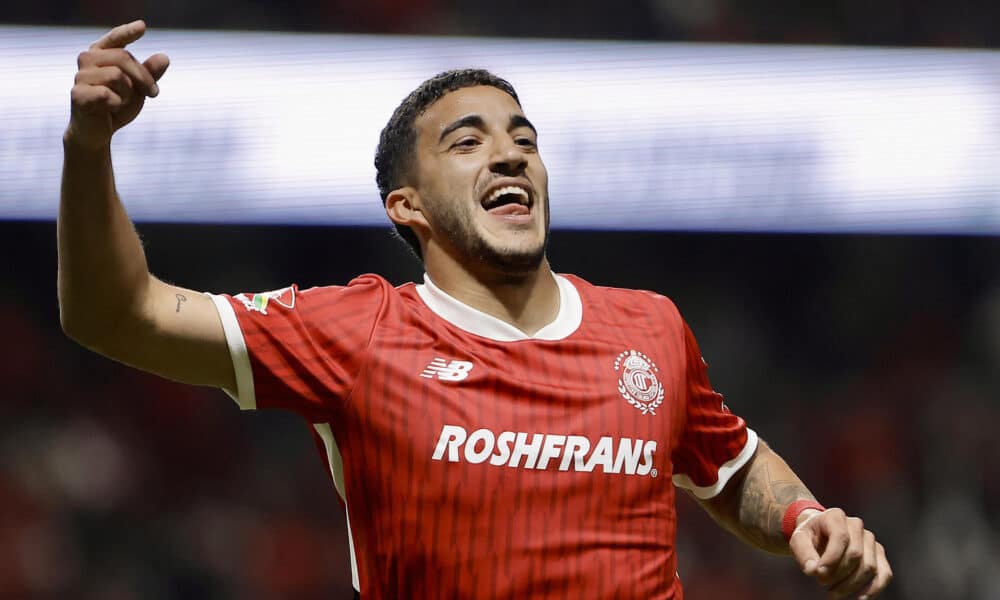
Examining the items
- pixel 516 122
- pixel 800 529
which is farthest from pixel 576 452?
pixel 516 122

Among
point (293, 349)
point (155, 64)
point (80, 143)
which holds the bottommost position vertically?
point (293, 349)

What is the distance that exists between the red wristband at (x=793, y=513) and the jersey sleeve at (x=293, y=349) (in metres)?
0.88

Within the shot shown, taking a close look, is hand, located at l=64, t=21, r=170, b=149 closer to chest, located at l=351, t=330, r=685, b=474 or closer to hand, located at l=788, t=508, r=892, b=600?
chest, located at l=351, t=330, r=685, b=474

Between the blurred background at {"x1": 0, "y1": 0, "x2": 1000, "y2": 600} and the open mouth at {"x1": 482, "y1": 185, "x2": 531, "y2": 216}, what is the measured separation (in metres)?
2.67

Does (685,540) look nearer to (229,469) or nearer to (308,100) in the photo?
(229,469)

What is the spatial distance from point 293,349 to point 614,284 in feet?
14.3

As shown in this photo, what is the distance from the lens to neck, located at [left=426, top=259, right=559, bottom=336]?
2.36 m

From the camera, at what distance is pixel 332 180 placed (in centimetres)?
502

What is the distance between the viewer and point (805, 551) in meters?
1.98

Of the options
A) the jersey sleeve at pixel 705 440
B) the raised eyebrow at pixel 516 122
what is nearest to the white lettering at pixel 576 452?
the jersey sleeve at pixel 705 440

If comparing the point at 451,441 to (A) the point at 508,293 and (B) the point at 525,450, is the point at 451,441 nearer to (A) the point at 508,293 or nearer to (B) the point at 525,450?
(B) the point at 525,450

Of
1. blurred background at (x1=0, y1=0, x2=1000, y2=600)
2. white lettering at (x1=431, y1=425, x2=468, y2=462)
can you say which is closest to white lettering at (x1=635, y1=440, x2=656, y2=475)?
white lettering at (x1=431, y1=425, x2=468, y2=462)

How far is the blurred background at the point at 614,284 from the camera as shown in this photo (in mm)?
5531

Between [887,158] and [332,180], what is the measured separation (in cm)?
244
